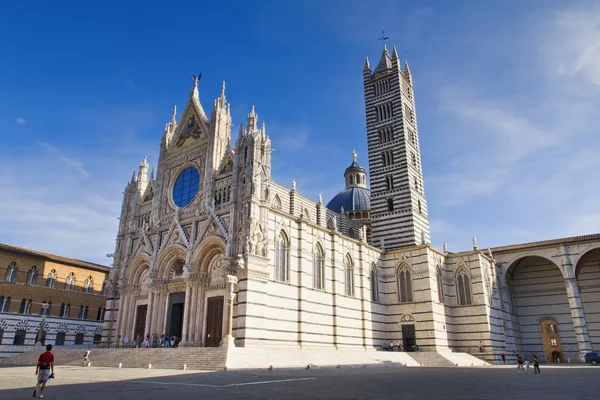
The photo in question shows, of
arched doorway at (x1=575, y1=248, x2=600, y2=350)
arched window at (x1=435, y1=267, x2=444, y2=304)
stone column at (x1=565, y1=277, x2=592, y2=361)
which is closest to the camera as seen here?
stone column at (x1=565, y1=277, x2=592, y2=361)

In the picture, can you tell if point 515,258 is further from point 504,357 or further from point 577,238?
point 504,357

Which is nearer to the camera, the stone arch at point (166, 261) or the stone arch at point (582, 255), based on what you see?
the stone arch at point (166, 261)

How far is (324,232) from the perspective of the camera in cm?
3066

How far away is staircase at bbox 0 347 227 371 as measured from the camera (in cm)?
1995

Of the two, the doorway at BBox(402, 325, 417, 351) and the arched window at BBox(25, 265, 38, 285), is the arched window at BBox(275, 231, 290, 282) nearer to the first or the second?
the doorway at BBox(402, 325, 417, 351)

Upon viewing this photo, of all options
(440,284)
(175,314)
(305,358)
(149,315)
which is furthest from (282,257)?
(440,284)

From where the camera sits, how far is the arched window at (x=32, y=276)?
119ft

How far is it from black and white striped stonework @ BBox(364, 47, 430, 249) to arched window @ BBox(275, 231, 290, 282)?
12.4 meters

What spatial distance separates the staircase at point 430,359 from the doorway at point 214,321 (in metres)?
13.2

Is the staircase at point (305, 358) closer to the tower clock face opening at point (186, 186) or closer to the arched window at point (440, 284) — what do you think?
the arched window at point (440, 284)

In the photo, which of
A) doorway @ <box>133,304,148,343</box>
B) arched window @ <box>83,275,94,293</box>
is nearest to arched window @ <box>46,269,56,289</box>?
arched window @ <box>83,275,94,293</box>

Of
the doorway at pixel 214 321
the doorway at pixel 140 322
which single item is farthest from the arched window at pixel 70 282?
the doorway at pixel 214 321

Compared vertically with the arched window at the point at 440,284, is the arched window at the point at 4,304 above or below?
below

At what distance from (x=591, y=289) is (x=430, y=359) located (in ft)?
57.0
